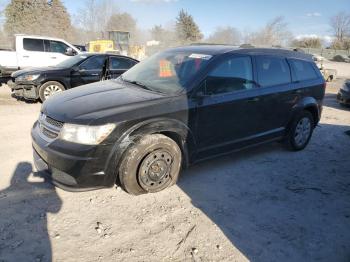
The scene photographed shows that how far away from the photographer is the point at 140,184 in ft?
12.6

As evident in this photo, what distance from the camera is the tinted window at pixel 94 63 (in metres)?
9.01

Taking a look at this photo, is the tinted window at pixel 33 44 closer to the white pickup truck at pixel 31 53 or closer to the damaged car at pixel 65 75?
the white pickup truck at pixel 31 53

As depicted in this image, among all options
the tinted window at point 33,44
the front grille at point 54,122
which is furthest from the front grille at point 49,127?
the tinted window at point 33,44

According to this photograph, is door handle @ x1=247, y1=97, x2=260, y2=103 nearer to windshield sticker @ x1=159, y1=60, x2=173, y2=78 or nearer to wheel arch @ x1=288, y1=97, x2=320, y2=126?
wheel arch @ x1=288, y1=97, x2=320, y2=126

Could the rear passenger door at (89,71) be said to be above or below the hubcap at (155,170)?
above

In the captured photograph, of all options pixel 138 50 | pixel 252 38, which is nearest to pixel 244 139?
pixel 138 50

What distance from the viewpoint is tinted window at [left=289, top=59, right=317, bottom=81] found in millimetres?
5469

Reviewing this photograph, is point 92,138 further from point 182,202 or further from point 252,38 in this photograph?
point 252,38

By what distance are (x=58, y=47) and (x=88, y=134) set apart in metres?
10.4

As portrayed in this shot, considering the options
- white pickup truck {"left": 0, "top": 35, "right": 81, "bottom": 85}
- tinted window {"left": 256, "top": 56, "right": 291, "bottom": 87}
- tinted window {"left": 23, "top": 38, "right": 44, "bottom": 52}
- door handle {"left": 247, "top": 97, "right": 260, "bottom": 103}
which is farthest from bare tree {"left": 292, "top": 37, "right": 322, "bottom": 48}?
door handle {"left": 247, "top": 97, "right": 260, "bottom": 103}

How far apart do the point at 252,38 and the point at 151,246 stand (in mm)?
58333

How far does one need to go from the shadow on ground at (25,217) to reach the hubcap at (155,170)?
985 millimetres

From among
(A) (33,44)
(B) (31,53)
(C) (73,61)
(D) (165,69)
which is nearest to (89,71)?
(C) (73,61)

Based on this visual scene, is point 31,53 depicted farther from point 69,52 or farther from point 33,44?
point 69,52
